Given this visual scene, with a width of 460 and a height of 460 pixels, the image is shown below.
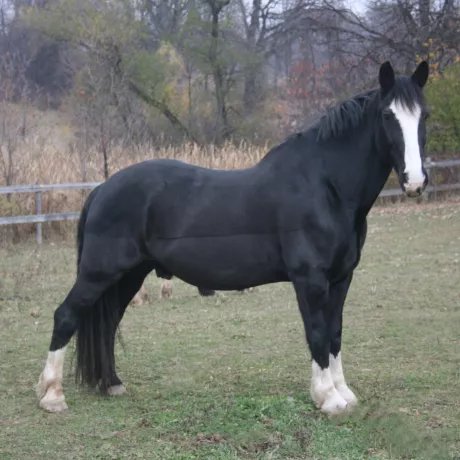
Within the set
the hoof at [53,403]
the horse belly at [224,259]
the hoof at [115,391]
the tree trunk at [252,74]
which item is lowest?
the hoof at [115,391]

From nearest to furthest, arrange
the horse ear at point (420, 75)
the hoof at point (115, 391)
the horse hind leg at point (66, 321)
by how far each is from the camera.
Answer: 1. the horse ear at point (420, 75)
2. the horse hind leg at point (66, 321)
3. the hoof at point (115, 391)

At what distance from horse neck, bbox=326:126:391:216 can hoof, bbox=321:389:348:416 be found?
1236 mm

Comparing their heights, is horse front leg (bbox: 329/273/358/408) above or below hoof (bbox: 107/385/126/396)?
above

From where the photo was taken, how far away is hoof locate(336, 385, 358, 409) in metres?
4.85

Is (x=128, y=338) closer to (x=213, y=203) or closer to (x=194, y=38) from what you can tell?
(x=213, y=203)

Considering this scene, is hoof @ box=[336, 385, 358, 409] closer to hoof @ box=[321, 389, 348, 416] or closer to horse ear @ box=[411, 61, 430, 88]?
hoof @ box=[321, 389, 348, 416]

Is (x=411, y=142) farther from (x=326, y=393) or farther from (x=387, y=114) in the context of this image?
(x=326, y=393)

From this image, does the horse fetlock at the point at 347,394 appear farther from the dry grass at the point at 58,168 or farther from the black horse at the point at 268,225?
the dry grass at the point at 58,168

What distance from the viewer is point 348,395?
490 centimetres

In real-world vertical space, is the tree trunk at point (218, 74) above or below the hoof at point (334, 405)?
above

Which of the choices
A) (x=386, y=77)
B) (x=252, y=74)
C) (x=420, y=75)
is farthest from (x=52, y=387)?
(x=252, y=74)

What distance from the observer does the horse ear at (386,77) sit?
4.48 meters

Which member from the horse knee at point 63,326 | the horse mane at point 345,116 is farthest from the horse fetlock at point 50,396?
the horse mane at point 345,116

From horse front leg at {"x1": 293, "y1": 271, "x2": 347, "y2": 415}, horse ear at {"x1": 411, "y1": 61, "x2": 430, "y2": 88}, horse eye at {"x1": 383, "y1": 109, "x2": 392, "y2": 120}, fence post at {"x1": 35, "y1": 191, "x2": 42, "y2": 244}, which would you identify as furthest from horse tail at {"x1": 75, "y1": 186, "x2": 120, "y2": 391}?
fence post at {"x1": 35, "y1": 191, "x2": 42, "y2": 244}
